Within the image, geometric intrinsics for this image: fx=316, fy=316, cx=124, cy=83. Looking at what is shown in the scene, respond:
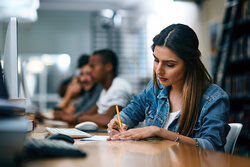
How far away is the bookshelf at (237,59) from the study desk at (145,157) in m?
2.49

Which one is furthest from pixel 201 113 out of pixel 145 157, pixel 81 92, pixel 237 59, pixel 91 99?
pixel 81 92

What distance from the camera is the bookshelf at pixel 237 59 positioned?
3.32 metres

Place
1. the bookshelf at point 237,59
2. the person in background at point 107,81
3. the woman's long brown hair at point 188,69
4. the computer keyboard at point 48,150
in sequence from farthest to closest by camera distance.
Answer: the bookshelf at point 237,59, the person in background at point 107,81, the woman's long brown hair at point 188,69, the computer keyboard at point 48,150

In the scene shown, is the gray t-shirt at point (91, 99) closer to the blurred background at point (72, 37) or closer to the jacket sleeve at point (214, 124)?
the jacket sleeve at point (214, 124)

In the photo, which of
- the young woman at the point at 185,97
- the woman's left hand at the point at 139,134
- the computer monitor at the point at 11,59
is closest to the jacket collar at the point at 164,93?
the young woman at the point at 185,97

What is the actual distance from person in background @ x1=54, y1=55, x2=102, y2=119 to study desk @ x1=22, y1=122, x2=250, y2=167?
1639 millimetres

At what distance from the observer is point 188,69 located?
1369 millimetres

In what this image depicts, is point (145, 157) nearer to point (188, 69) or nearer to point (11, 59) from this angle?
point (188, 69)

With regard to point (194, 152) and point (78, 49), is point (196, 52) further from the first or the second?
point (78, 49)

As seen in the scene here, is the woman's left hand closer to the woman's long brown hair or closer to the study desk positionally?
the study desk

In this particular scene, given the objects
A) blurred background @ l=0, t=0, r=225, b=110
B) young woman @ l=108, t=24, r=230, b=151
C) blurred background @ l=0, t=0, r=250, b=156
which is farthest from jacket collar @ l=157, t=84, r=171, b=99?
blurred background @ l=0, t=0, r=225, b=110

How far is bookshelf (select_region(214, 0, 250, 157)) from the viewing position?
332cm

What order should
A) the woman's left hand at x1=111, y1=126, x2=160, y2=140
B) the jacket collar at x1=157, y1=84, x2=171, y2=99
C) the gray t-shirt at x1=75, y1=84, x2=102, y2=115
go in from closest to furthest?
the woman's left hand at x1=111, y1=126, x2=160, y2=140 < the jacket collar at x1=157, y1=84, x2=171, y2=99 < the gray t-shirt at x1=75, y1=84, x2=102, y2=115

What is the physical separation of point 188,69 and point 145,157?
0.63 metres
